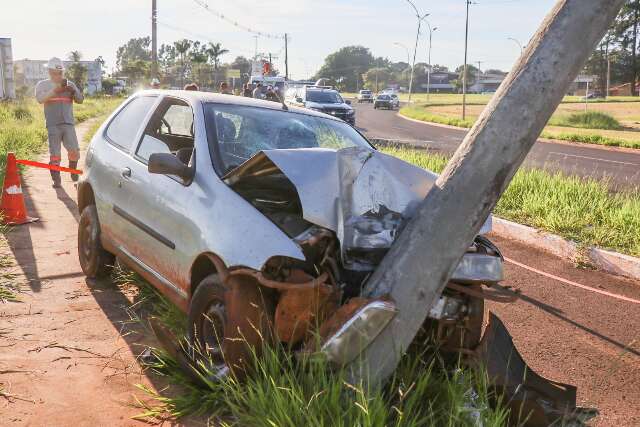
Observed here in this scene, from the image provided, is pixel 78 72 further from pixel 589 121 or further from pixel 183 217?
pixel 183 217

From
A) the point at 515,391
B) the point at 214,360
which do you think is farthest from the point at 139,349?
the point at 515,391

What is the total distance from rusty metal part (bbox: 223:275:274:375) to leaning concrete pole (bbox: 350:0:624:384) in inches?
20.1

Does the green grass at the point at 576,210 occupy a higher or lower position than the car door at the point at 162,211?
lower

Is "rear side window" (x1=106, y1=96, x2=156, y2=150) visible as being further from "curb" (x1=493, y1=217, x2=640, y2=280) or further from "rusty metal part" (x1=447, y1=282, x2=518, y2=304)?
"curb" (x1=493, y1=217, x2=640, y2=280)

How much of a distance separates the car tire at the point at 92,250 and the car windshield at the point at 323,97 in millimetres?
21342

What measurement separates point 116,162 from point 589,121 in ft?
116

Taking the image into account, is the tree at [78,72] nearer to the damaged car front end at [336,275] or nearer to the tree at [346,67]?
the damaged car front end at [336,275]

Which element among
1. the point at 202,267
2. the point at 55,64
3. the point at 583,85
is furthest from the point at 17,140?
the point at 583,85

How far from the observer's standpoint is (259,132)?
182 inches

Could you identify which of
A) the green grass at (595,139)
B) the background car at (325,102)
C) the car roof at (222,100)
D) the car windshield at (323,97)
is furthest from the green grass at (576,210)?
the car windshield at (323,97)

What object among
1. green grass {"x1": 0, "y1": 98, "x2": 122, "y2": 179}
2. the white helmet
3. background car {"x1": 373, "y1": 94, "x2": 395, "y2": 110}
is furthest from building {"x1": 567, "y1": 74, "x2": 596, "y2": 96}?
background car {"x1": 373, "y1": 94, "x2": 395, "y2": 110}

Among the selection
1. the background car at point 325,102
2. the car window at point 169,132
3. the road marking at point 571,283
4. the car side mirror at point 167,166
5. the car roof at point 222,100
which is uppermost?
the background car at point 325,102

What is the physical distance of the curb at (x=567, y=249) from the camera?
6.63 metres

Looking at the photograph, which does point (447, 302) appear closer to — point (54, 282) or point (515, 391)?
point (515, 391)
